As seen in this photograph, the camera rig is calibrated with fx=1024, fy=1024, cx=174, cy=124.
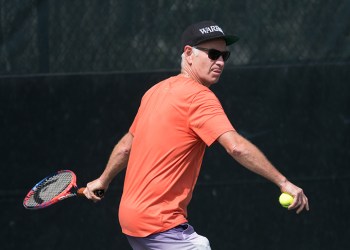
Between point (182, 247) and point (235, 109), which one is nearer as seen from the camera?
point (182, 247)

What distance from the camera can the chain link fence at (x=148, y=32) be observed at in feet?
19.0

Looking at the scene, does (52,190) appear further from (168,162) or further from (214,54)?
(214,54)

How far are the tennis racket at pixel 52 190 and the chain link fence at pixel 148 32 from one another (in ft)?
3.55

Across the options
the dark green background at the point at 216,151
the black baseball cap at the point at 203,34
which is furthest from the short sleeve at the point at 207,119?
the dark green background at the point at 216,151

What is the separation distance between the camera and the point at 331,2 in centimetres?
587

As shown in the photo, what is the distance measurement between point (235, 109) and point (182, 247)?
1.81 metres

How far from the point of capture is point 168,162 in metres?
4.14

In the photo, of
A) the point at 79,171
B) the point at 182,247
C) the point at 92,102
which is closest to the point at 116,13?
the point at 92,102

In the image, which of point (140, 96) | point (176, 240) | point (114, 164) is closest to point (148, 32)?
point (140, 96)

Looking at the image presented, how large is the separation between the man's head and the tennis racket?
0.81m

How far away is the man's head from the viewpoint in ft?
14.3

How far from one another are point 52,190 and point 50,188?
0.11ft

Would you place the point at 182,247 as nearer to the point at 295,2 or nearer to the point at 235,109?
the point at 235,109

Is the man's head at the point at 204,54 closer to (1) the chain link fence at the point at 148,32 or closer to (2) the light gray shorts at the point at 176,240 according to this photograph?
(2) the light gray shorts at the point at 176,240
